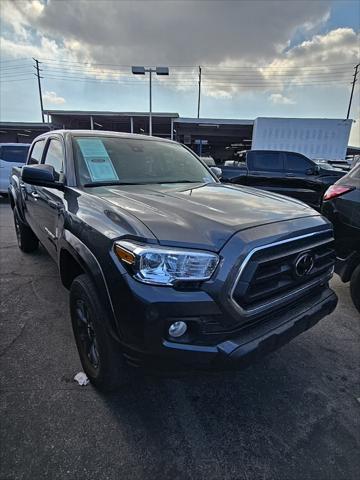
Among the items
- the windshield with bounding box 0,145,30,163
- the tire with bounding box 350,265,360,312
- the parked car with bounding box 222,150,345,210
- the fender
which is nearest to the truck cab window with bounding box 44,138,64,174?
the fender

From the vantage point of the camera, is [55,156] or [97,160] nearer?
[97,160]

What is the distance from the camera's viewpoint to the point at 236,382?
2.27 metres

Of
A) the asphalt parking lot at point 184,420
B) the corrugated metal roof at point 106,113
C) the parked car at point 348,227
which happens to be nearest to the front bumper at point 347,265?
the parked car at point 348,227

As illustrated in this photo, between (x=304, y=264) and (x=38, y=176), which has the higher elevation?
(x=38, y=176)

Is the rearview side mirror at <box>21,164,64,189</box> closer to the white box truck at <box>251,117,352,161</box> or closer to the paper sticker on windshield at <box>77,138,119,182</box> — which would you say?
the paper sticker on windshield at <box>77,138,119,182</box>

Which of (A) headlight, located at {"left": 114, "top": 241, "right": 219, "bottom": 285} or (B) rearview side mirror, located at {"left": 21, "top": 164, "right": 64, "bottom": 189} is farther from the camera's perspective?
(B) rearview side mirror, located at {"left": 21, "top": 164, "right": 64, "bottom": 189}

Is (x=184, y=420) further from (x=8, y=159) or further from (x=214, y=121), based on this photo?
(x=214, y=121)

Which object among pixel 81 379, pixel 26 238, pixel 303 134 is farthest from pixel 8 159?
pixel 303 134

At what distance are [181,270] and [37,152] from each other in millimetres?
3581

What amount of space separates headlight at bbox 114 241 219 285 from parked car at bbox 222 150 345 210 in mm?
7894

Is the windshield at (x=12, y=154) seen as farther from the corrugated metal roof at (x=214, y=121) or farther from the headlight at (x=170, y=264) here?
the corrugated metal roof at (x=214, y=121)

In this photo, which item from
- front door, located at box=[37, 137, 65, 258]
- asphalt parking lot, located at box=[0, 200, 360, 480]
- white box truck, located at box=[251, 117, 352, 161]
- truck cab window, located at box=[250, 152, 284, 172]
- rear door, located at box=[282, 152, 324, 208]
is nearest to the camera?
asphalt parking lot, located at box=[0, 200, 360, 480]

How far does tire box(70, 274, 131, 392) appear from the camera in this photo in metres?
1.78

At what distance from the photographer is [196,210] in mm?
1880
